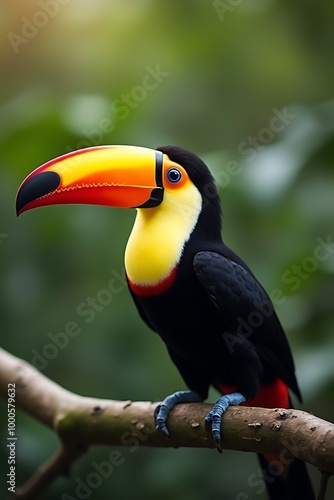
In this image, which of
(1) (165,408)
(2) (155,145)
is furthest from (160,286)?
(2) (155,145)

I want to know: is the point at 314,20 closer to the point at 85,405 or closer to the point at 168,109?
the point at 168,109

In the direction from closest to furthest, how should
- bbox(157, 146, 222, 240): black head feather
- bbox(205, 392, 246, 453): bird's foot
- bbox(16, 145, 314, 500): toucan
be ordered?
bbox(205, 392, 246, 453): bird's foot → bbox(16, 145, 314, 500): toucan → bbox(157, 146, 222, 240): black head feather

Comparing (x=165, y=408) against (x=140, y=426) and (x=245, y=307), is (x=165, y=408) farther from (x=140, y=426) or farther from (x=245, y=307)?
(x=245, y=307)

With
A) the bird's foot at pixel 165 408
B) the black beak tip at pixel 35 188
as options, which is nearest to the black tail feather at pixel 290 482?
the bird's foot at pixel 165 408

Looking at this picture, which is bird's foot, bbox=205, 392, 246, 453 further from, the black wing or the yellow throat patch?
the yellow throat patch

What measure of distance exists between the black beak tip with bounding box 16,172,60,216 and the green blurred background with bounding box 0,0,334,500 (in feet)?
3.20

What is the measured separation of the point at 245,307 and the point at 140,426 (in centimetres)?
43

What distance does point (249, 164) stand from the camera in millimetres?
2660

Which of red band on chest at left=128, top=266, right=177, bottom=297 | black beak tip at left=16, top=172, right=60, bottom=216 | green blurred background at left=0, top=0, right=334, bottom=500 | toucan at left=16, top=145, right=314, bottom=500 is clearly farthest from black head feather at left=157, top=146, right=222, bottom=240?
green blurred background at left=0, top=0, right=334, bottom=500

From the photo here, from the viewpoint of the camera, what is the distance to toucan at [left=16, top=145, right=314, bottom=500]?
179 centimetres

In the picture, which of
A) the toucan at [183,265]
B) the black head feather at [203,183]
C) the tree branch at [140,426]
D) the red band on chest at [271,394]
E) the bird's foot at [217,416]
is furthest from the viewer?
the red band on chest at [271,394]

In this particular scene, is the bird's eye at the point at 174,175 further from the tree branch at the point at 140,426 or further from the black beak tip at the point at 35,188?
the tree branch at the point at 140,426

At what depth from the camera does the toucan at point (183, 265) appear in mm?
1794

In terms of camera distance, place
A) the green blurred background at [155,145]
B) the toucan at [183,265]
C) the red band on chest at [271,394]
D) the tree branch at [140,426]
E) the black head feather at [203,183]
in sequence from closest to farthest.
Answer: the tree branch at [140,426]
the toucan at [183,265]
the black head feather at [203,183]
the red band on chest at [271,394]
the green blurred background at [155,145]
